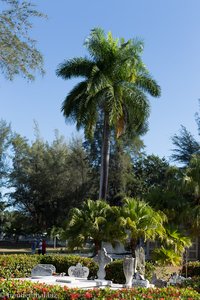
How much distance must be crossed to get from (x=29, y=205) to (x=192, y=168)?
2457 cm

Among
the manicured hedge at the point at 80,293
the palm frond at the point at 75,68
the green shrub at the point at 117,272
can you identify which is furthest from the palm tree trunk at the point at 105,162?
the manicured hedge at the point at 80,293

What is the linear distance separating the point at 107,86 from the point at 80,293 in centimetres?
1859

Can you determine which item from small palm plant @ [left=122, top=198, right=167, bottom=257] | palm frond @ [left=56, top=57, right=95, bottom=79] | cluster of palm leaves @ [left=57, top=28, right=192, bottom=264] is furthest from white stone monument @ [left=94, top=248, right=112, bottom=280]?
palm frond @ [left=56, top=57, right=95, bottom=79]

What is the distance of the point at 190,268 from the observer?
61.6ft

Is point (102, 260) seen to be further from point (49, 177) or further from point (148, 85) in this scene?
point (49, 177)

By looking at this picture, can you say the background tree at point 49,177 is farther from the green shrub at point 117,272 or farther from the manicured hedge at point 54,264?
the green shrub at point 117,272

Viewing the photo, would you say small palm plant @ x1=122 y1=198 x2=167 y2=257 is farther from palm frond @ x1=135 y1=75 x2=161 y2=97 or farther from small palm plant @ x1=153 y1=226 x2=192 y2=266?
palm frond @ x1=135 y1=75 x2=161 y2=97

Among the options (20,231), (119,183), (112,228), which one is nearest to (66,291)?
(112,228)

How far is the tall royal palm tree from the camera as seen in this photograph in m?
26.7

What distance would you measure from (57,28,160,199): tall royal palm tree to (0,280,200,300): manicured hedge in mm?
16896

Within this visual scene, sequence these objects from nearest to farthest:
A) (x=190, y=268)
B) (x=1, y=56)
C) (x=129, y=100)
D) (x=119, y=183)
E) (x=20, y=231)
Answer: (x=1, y=56) < (x=190, y=268) < (x=129, y=100) < (x=119, y=183) < (x=20, y=231)

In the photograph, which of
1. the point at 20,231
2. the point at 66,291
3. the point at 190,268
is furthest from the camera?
the point at 20,231

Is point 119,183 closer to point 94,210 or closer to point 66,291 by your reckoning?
point 94,210

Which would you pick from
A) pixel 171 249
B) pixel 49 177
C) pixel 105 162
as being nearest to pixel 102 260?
pixel 171 249
